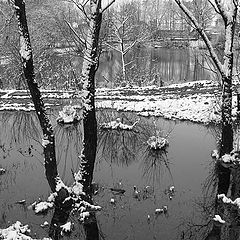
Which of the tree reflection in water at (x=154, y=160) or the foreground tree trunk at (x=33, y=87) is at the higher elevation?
the foreground tree trunk at (x=33, y=87)

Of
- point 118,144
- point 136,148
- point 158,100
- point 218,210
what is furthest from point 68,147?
point 158,100

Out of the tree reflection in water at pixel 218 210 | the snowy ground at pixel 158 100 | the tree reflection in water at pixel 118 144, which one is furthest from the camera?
the snowy ground at pixel 158 100

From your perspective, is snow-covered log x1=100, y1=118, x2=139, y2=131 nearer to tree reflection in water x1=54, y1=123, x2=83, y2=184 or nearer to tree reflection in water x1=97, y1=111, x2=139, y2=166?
tree reflection in water x1=97, y1=111, x2=139, y2=166

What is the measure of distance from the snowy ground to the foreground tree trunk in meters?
9.22

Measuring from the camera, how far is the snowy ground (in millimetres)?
17297

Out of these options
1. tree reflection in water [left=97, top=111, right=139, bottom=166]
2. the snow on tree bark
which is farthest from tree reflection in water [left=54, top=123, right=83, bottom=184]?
the snow on tree bark

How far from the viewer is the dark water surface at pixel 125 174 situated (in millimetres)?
7746

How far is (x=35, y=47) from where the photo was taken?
2655 cm

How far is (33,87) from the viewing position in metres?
7.42

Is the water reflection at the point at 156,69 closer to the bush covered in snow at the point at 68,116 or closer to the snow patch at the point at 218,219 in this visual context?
the bush covered in snow at the point at 68,116

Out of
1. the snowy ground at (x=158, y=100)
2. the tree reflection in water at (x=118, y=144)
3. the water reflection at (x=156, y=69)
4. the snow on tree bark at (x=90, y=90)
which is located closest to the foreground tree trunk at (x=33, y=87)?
the snow on tree bark at (x=90, y=90)

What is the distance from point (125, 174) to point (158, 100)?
10256 millimetres

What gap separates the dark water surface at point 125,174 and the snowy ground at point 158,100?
1.26 metres

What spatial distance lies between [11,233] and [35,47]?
21.7 m
